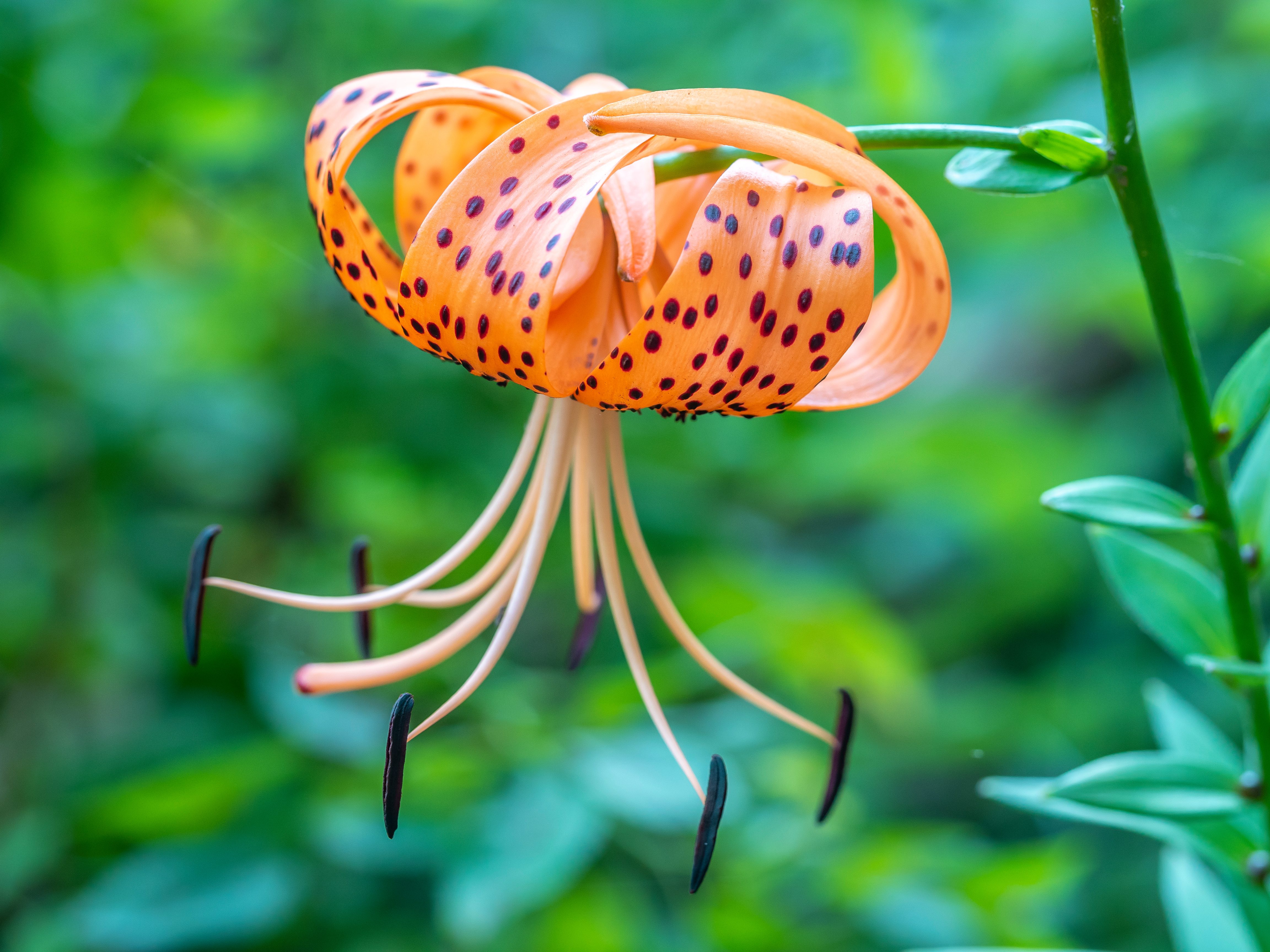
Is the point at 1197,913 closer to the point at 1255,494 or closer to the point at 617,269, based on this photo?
the point at 1255,494

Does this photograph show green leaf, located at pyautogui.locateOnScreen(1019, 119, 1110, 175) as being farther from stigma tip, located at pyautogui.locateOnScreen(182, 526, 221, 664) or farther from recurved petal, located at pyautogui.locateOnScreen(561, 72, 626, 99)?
stigma tip, located at pyautogui.locateOnScreen(182, 526, 221, 664)

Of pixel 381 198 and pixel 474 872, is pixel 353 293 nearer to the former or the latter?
pixel 474 872

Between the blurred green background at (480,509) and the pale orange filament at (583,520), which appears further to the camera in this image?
the blurred green background at (480,509)

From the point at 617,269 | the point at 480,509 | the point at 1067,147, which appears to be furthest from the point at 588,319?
the point at 480,509

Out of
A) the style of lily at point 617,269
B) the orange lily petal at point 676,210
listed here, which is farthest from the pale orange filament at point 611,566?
the orange lily petal at point 676,210

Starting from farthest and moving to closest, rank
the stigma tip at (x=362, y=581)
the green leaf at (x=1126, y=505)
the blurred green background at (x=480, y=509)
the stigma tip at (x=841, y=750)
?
1. the blurred green background at (x=480, y=509)
2. the stigma tip at (x=362, y=581)
3. the stigma tip at (x=841, y=750)
4. the green leaf at (x=1126, y=505)

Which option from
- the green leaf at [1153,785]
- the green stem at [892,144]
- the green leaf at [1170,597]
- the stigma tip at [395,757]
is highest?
the green stem at [892,144]

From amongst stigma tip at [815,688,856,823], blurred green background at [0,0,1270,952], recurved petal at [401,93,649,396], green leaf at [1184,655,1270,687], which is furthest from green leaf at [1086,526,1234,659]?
recurved petal at [401,93,649,396]

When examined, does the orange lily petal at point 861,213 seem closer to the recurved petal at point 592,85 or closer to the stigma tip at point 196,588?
the recurved petal at point 592,85
